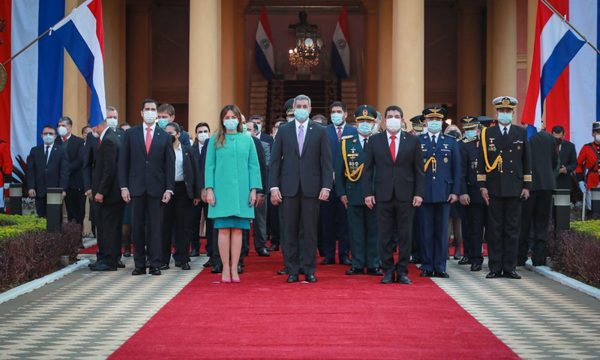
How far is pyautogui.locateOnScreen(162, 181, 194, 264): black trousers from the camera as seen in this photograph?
14.6 metres

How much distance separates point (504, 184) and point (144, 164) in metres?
4.48

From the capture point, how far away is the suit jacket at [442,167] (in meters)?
13.5

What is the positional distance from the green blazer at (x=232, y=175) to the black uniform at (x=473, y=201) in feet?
10.1

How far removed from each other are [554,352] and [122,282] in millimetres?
6211

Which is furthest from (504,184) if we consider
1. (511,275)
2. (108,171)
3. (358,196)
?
(108,171)

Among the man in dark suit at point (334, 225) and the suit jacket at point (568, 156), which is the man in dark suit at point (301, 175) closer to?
the man in dark suit at point (334, 225)

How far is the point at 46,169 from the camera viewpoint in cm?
1853

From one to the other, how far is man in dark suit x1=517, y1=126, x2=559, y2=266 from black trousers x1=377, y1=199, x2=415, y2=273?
2602 millimetres

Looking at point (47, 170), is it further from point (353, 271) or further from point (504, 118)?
point (504, 118)

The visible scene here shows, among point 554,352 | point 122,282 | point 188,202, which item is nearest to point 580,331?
point 554,352

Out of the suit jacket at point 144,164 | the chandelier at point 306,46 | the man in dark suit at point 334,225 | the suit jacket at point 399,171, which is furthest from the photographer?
the chandelier at point 306,46

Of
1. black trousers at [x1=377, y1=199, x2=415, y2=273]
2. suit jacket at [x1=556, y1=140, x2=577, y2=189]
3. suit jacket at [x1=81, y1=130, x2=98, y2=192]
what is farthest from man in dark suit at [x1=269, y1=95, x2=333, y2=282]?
suit jacket at [x1=556, y1=140, x2=577, y2=189]

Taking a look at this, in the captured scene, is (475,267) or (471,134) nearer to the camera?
(475,267)

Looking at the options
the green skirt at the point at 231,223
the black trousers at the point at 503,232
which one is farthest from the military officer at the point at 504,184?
the green skirt at the point at 231,223
